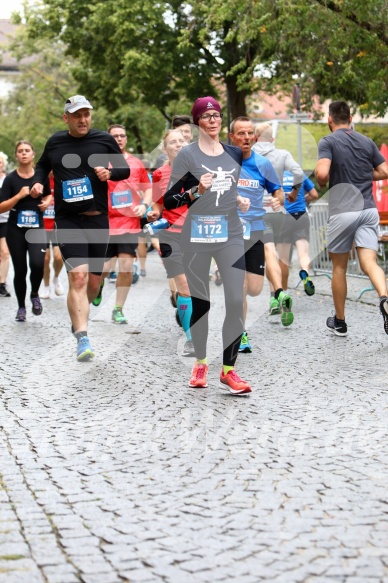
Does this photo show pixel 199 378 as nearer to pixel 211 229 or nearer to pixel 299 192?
pixel 211 229

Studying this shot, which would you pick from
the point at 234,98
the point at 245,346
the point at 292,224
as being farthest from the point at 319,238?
the point at 234,98

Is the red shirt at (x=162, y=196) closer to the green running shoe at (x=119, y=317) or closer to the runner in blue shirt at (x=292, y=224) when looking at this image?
the green running shoe at (x=119, y=317)

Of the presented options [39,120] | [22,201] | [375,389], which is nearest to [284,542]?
[375,389]

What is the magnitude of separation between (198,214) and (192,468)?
8.46ft

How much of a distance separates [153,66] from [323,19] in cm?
1721

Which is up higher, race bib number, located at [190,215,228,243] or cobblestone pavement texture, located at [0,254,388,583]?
race bib number, located at [190,215,228,243]

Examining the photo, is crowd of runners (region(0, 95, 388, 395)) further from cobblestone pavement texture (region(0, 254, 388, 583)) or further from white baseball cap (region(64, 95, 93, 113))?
cobblestone pavement texture (region(0, 254, 388, 583))

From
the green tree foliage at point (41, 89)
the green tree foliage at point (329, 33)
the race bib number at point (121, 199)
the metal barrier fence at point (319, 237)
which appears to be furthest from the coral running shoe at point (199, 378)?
the green tree foliage at point (41, 89)

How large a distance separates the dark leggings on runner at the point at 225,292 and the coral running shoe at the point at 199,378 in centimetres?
8

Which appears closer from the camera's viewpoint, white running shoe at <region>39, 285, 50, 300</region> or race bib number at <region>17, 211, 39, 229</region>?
race bib number at <region>17, 211, 39, 229</region>

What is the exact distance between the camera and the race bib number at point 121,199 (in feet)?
38.5

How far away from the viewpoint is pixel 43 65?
5091 centimetres

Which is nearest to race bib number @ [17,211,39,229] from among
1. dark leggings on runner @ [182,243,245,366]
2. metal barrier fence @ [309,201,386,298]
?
dark leggings on runner @ [182,243,245,366]

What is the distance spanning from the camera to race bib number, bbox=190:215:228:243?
7.19m
